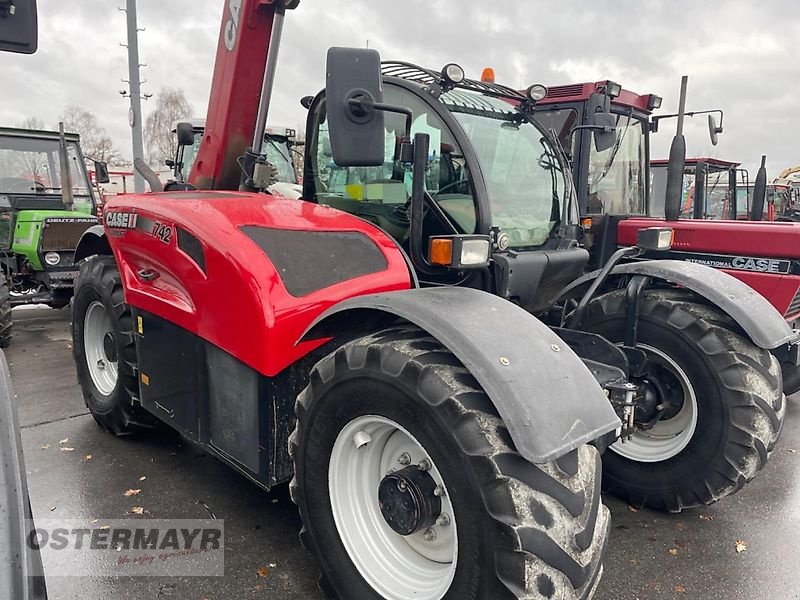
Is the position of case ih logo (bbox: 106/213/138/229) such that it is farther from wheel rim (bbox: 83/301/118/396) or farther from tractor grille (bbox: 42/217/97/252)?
tractor grille (bbox: 42/217/97/252)

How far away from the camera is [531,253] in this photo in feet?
9.91

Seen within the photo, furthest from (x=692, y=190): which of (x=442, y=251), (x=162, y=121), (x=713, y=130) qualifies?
(x=162, y=121)

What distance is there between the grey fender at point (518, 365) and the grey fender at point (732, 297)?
141 cm

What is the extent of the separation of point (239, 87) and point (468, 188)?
1616 millimetres

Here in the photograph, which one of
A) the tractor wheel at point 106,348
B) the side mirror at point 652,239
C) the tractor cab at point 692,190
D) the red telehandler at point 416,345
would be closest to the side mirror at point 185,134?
the red telehandler at point 416,345

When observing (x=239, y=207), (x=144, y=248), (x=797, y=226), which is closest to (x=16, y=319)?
(x=144, y=248)

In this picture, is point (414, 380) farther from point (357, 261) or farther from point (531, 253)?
point (531, 253)

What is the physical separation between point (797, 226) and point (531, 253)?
331 centimetres

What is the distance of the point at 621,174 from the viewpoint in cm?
601

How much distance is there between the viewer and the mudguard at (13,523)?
1191 millimetres

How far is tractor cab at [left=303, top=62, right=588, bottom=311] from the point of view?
111 inches

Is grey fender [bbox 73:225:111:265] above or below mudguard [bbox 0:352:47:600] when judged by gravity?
above

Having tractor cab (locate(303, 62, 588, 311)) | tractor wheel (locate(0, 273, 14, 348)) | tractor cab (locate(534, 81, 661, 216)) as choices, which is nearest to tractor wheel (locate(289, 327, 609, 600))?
tractor cab (locate(303, 62, 588, 311))

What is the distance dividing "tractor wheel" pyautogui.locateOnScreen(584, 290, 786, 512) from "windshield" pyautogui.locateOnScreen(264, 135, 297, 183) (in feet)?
19.2
